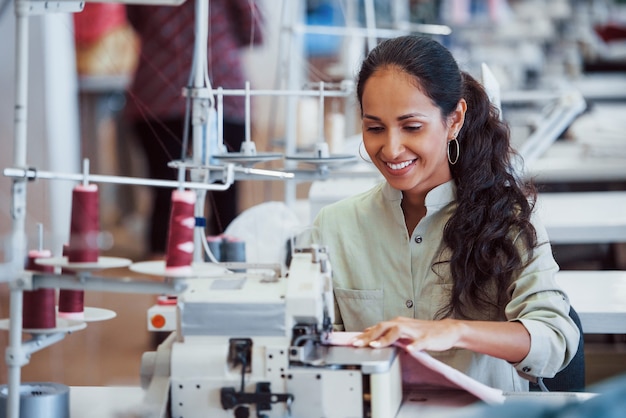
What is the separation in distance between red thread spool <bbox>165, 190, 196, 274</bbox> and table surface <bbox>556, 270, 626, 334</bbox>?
1.11 m

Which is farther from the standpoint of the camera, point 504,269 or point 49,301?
point 504,269

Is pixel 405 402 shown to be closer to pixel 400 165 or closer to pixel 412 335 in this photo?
pixel 412 335

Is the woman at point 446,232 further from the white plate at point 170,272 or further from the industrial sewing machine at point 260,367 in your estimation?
the white plate at point 170,272

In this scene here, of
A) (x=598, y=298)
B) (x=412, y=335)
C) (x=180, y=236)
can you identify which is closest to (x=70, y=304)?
(x=180, y=236)

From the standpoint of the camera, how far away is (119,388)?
1654 millimetres

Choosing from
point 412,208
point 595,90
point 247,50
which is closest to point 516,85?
point 595,90

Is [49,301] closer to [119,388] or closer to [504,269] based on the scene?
[119,388]

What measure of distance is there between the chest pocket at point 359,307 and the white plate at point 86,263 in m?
0.65

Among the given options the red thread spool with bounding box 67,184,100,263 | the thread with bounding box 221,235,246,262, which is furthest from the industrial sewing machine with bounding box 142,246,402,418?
the thread with bounding box 221,235,246,262

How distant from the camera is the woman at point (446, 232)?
177cm

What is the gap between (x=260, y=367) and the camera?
142 cm

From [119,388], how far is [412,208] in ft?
2.26

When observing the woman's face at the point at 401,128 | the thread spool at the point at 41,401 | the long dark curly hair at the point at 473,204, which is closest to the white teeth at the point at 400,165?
the woman's face at the point at 401,128

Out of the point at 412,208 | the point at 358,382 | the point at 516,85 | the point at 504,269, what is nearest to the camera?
the point at 358,382
